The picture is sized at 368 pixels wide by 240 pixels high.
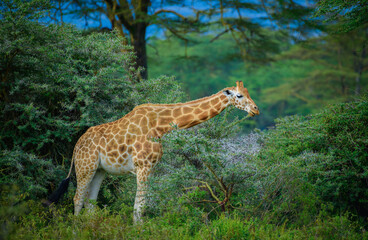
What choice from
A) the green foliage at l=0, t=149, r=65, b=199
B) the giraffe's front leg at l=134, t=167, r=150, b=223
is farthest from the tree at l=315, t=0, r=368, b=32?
the green foliage at l=0, t=149, r=65, b=199

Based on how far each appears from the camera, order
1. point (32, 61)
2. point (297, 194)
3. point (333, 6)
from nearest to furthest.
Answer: point (297, 194) → point (32, 61) → point (333, 6)

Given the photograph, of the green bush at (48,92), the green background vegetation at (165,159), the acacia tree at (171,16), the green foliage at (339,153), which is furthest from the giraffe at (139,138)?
the acacia tree at (171,16)

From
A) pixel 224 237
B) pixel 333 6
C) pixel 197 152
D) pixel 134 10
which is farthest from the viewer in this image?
pixel 134 10

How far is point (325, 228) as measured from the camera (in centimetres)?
529

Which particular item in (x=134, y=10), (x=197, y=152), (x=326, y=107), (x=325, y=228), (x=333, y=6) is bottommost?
(x=325, y=228)

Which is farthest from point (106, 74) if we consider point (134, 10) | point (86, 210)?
point (134, 10)

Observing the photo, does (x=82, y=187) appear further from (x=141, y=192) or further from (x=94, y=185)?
(x=141, y=192)

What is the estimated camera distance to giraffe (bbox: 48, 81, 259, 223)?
5.78m

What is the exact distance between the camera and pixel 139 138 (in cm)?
591

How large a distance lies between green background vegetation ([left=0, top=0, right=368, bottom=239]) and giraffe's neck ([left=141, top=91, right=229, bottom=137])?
203 millimetres

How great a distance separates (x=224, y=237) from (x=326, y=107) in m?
3.44

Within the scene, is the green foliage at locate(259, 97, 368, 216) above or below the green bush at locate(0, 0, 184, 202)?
below

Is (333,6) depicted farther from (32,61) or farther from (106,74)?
(32,61)

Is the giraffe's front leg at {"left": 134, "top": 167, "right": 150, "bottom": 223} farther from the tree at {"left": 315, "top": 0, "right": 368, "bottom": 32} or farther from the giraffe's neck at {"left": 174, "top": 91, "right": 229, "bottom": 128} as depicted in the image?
the tree at {"left": 315, "top": 0, "right": 368, "bottom": 32}
